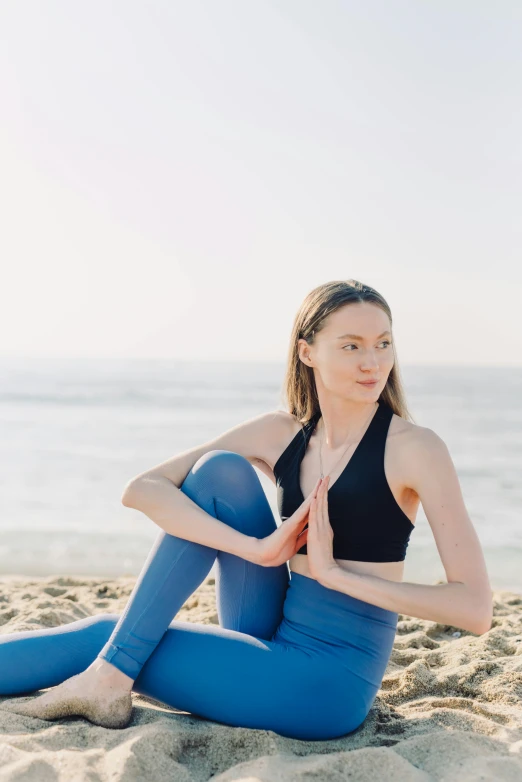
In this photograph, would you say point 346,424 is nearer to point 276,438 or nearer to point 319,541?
point 276,438

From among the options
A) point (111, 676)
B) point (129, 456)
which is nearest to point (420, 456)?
point (111, 676)

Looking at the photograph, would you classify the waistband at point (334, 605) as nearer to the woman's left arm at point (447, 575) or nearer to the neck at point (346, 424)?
the woman's left arm at point (447, 575)

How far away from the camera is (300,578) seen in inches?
112

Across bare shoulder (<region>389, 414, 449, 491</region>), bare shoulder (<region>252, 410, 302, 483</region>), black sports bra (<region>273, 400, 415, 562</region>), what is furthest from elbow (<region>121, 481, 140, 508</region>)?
bare shoulder (<region>389, 414, 449, 491</region>)

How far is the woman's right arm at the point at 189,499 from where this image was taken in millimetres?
2725

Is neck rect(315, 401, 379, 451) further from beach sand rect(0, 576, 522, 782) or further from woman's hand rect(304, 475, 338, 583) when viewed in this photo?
beach sand rect(0, 576, 522, 782)

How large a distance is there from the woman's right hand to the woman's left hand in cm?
3

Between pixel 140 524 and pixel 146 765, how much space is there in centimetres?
550

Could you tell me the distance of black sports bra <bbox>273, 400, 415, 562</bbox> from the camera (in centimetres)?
272

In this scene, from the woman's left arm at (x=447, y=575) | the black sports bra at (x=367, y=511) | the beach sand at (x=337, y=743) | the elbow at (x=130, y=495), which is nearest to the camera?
the beach sand at (x=337, y=743)

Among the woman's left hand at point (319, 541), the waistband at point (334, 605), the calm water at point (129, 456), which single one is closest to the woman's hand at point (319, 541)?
the woman's left hand at point (319, 541)

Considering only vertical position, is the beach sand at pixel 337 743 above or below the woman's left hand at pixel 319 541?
below

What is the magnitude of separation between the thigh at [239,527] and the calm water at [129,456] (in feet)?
1.73

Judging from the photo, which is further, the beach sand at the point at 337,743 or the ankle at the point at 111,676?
the ankle at the point at 111,676
